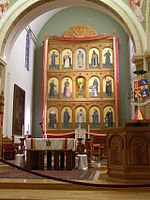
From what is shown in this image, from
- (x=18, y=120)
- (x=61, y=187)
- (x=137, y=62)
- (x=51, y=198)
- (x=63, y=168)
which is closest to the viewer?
(x=51, y=198)

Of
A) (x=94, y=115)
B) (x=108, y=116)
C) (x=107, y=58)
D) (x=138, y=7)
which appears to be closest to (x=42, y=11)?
(x=138, y=7)

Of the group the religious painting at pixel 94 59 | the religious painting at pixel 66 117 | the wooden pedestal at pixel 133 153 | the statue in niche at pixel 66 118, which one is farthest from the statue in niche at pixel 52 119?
the wooden pedestal at pixel 133 153

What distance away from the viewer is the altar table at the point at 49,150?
7047mm

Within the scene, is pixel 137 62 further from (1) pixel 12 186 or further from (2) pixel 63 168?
(1) pixel 12 186

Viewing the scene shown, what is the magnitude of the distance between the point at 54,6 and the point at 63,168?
22.9 ft

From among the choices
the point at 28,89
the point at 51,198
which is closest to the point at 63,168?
the point at 51,198

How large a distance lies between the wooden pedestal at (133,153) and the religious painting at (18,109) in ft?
32.2

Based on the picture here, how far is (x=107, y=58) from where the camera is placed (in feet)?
57.7

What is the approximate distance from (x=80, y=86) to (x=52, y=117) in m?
2.52

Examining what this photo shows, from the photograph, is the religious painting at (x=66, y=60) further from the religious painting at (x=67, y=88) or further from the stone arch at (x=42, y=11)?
the stone arch at (x=42, y=11)

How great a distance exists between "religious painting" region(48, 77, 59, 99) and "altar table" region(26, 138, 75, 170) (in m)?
10.2

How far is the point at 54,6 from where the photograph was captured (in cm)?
1160

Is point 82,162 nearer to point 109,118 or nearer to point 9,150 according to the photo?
point 9,150

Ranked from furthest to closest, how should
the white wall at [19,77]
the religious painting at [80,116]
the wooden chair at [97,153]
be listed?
1. the religious painting at [80,116]
2. the white wall at [19,77]
3. the wooden chair at [97,153]
